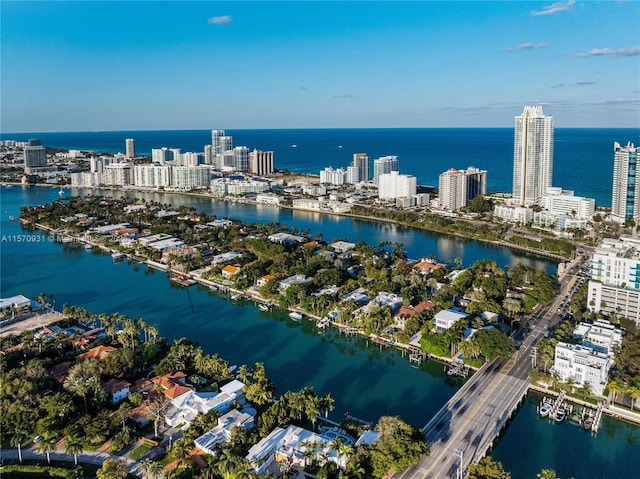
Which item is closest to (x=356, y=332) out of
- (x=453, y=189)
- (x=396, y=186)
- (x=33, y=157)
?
(x=453, y=189)

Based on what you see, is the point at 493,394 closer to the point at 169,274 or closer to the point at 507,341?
the point at 507,341

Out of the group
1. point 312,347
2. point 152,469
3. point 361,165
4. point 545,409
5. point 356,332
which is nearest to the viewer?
point 152,469

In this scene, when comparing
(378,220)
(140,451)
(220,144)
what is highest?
(220,144)

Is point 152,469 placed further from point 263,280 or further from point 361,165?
point 361,165

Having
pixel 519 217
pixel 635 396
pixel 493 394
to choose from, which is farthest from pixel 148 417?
pixel 519 217

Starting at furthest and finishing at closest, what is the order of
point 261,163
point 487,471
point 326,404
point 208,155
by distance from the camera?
point 208,155, point 261,163, point 326,404, point 487,471

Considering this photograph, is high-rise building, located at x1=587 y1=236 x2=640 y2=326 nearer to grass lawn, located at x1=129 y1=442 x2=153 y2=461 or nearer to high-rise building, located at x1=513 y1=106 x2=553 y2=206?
grass lawn, located at x1=129 y1=442 x2=153 y2=461
